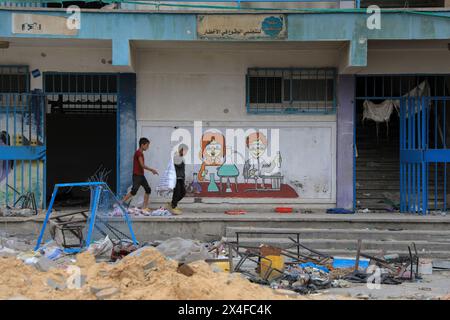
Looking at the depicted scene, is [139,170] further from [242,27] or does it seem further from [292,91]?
[292,91]

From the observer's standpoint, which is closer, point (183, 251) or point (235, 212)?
point (183, 251)

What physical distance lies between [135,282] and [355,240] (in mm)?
5081

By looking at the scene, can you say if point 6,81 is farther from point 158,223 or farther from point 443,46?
point 443,46

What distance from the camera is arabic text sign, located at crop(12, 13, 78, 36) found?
461 inches

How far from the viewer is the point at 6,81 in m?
13.0

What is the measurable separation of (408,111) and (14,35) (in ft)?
27.0

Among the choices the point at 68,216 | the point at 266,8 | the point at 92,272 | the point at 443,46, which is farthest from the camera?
the point at 443,46

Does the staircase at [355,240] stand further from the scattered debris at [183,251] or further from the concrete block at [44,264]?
the concrete block at [44,264]

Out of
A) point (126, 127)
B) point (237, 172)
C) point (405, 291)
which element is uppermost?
point (126, 127)

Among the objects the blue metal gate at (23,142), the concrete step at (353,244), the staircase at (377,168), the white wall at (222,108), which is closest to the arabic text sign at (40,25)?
the blue metal gate at (23,142)

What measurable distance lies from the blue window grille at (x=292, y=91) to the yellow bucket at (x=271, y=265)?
16.4 ft

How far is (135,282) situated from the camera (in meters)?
7.52

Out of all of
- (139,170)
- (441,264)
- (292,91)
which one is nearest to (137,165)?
(139,170)

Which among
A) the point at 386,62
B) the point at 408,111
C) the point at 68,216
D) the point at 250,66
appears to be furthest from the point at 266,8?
the point at 68,216
